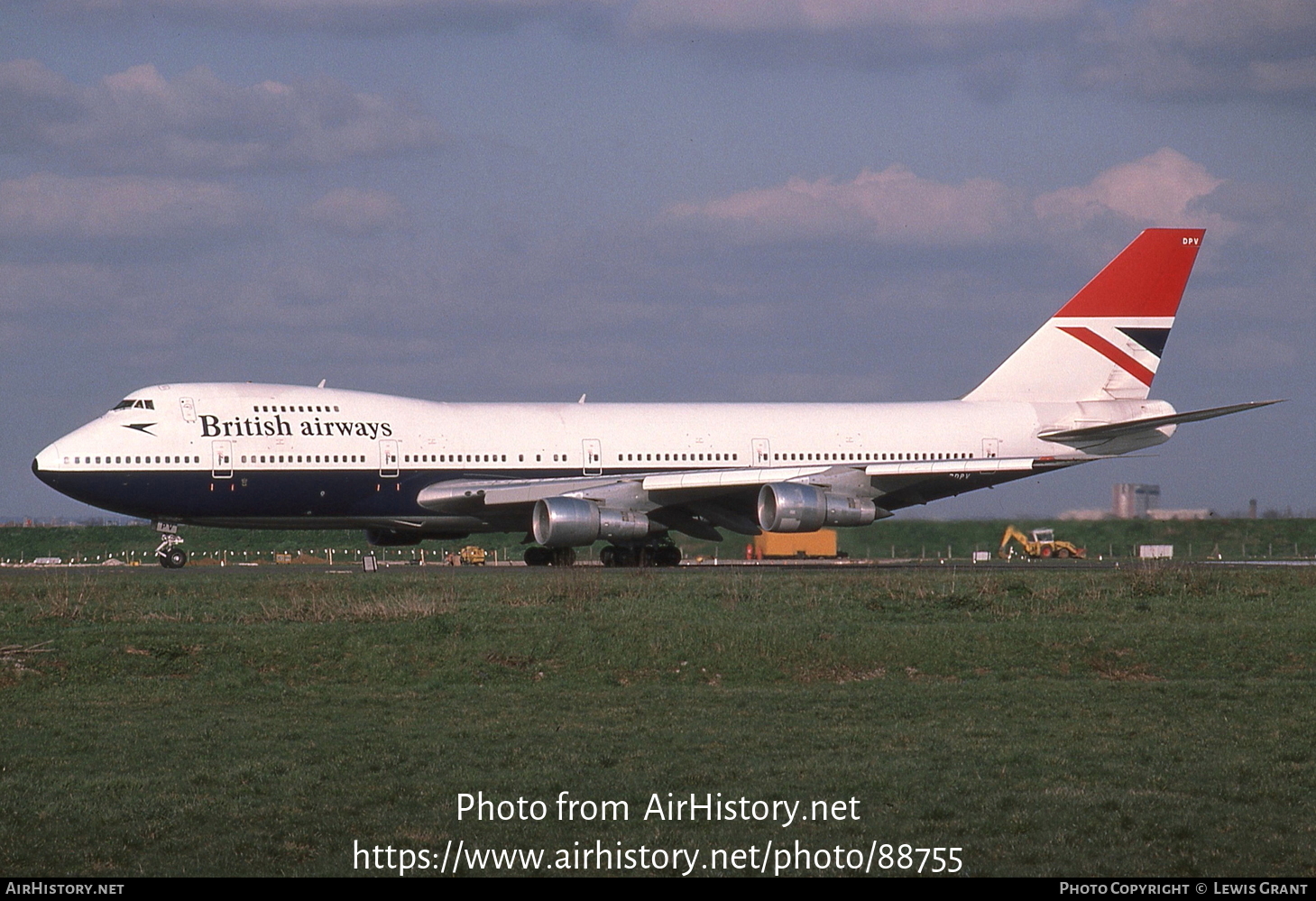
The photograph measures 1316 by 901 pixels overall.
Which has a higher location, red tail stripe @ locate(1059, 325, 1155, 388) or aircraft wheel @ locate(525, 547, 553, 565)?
red tail stripe @ locate(1059, 325, 1155, 388)

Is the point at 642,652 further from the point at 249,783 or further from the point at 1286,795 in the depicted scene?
the point at 1286,795

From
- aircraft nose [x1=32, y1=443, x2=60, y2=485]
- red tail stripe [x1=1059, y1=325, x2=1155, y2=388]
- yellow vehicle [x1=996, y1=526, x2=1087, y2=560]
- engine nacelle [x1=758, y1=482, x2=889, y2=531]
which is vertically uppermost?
red tail stripe [x1=1059, y1=325, x2=1155, y2=388]

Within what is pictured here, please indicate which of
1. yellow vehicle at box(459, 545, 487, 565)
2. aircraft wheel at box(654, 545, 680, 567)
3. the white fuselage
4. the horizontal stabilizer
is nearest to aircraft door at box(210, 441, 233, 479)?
the white fuselage

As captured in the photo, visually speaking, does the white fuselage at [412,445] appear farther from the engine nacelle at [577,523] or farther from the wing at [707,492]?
the engine nacelle at [577,523]

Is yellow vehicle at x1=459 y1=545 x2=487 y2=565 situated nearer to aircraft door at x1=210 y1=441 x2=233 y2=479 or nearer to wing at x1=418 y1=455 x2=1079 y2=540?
wing at x1=418 y1=455 x2=1079 y2=540

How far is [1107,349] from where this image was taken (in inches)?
→ 1682

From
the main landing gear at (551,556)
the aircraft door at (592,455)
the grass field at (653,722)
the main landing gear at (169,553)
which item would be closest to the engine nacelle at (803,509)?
the aircraft door at (592,455)

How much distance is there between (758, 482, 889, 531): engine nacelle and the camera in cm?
3441

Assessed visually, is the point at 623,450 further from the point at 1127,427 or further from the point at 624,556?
the point at 1127,427

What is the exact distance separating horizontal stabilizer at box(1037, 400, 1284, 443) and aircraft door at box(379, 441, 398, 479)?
18.1m

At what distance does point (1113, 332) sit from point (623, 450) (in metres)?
15.3

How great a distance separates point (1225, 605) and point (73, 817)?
18813 mm

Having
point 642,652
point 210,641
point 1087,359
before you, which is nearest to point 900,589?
point 642,652

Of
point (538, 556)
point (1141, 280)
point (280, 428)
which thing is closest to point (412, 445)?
point (280, 428)
